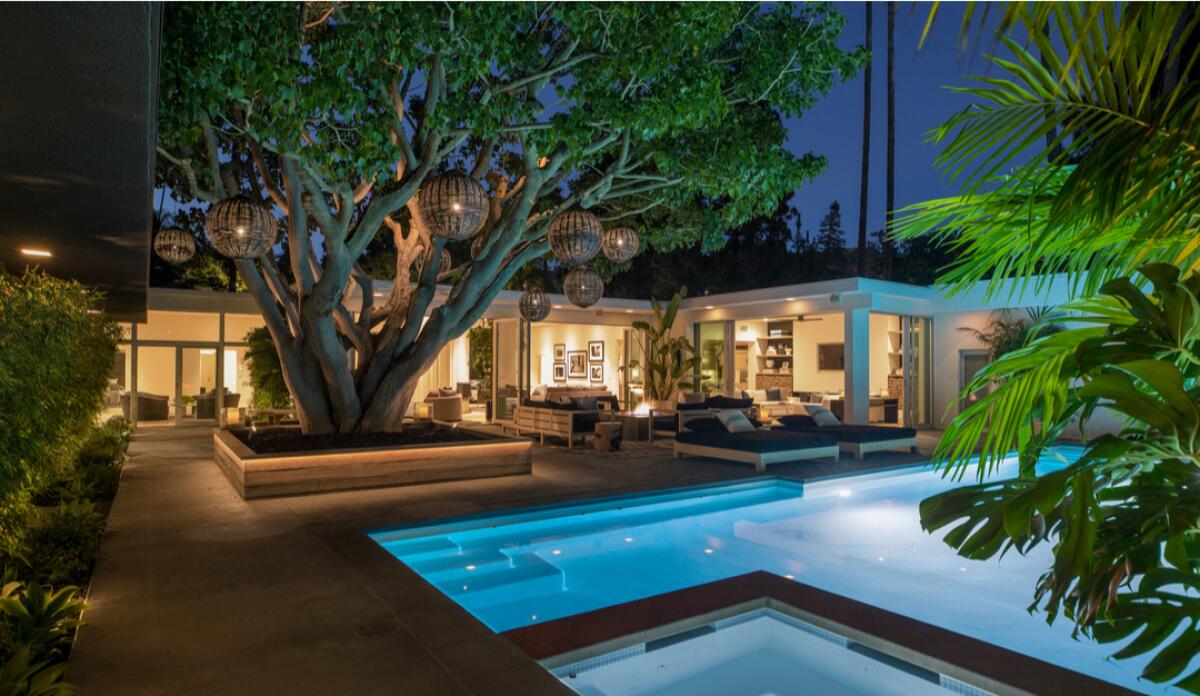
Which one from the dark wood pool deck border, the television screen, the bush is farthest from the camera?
the television screen

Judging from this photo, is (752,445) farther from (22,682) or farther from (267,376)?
(267,376)

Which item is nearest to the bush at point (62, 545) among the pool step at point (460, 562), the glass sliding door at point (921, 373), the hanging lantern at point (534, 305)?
the pool step at point (460, 562)

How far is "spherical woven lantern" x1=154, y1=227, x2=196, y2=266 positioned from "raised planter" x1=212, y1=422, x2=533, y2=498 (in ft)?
7.38

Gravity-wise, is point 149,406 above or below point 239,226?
below

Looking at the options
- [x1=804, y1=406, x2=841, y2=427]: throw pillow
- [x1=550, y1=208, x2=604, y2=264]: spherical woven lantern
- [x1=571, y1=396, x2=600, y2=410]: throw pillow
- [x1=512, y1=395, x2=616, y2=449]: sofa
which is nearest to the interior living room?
[x1=804, y1=406, x2=841, y2=427]: throw pillow

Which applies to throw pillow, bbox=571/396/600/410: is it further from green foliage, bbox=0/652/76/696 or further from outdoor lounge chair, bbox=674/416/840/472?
green foliage, bbox=0/652/76/696

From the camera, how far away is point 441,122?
20.5ft

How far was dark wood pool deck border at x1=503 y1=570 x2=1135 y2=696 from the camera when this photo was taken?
2.98 m

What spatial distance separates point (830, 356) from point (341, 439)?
13.2 metres

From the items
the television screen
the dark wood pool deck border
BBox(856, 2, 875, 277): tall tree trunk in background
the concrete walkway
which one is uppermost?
BBox(856, 2, 875, 277): tall tree trunk in background

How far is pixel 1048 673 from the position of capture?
3000 millimetres

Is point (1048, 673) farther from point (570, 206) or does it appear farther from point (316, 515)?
point (570, 206)

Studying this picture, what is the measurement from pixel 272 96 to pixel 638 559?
457 centimetres

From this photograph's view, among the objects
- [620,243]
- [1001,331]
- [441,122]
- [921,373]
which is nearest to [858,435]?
[620,243]
